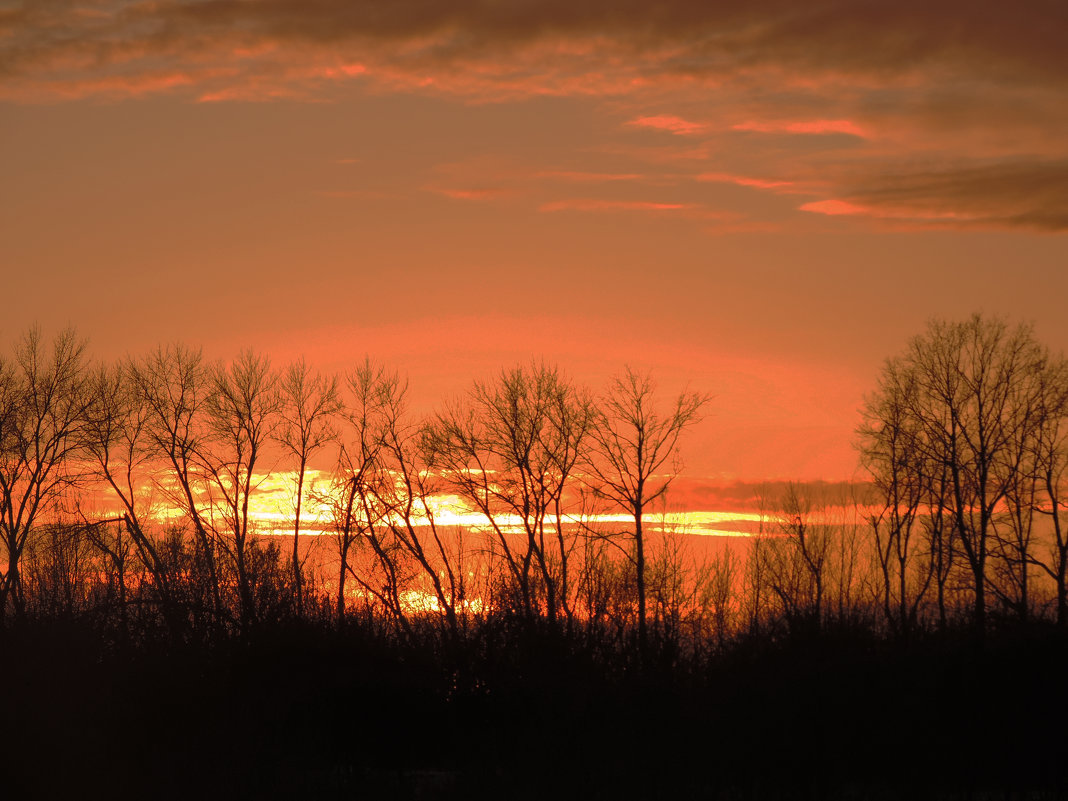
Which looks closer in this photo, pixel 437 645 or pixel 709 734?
pixel 709 734

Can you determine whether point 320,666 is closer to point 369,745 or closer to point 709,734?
point 369,745

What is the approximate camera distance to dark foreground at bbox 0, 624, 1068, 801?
24.5m

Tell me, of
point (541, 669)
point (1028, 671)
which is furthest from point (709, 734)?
point (1028, 671)

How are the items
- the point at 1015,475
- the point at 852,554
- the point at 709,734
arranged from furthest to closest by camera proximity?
the point at 852,554 < the point at 1015,475 < the point at 709,734

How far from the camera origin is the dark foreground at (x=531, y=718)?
80.2 feet

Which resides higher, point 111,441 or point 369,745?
point 111,441

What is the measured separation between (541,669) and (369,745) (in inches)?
200

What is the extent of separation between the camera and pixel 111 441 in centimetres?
6119

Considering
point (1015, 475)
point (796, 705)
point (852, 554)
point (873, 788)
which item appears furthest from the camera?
point (852, 554)

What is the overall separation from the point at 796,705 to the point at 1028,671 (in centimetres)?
798

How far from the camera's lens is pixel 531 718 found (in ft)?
98.9

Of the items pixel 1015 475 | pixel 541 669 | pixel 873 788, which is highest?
pixel 1015 475

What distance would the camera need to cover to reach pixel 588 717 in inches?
1145

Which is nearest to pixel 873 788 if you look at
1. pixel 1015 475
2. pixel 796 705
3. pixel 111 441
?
pixel 796 705
